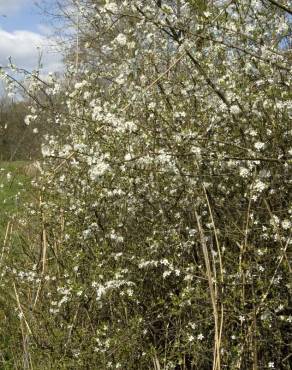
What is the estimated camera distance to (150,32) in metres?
3.55

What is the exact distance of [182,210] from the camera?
3.29m

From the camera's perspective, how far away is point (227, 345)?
2.94m

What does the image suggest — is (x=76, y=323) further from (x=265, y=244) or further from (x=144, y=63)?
(x=144, y=63)

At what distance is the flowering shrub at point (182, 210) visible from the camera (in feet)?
9.54

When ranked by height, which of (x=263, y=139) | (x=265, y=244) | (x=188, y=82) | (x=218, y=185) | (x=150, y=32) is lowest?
(x=265, y=244)

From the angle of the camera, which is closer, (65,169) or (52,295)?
(52,295)

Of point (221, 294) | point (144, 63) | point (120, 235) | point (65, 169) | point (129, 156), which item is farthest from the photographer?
point (65, 169)

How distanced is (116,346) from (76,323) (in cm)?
43

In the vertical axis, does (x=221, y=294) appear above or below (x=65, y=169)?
below

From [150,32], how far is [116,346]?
1.80 meters

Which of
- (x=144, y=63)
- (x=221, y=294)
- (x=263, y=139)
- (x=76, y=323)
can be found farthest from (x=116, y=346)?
(x=144, y=63)

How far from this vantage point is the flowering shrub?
9.54ft

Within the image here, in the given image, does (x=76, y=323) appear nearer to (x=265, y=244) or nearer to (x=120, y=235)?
(x=120, y=235)

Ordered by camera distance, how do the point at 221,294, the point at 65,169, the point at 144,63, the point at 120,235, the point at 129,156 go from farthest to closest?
the point at 65,169 < the point at 144,63 < the point at 120,235 < the point at 129,156 < the point at 221,294
